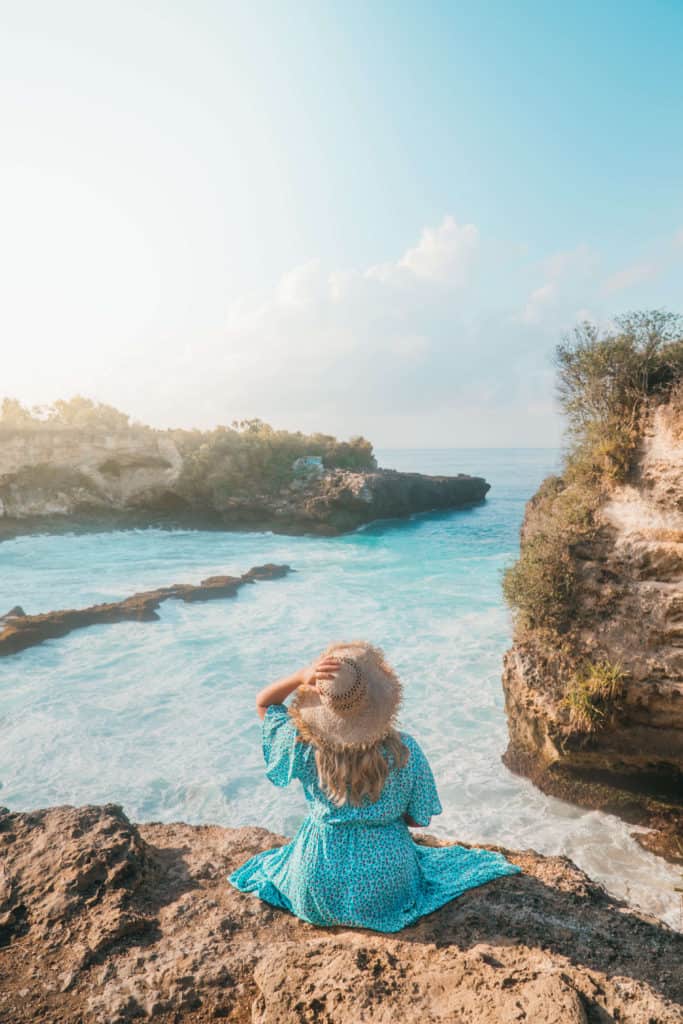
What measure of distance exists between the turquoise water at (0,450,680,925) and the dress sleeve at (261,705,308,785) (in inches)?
163

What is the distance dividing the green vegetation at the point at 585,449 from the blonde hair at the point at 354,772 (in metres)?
5.20

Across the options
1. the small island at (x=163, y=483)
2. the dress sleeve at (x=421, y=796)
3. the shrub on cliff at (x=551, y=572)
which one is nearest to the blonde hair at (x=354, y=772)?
the dress sleeve at (x=421, y=796)

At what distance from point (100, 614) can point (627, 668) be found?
476 inches

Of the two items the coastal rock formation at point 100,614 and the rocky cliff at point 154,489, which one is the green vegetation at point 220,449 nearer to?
the rocky cliff at point 154,489

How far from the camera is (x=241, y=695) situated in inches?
397

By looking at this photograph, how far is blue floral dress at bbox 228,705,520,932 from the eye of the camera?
287 cm

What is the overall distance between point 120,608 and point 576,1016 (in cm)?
1424

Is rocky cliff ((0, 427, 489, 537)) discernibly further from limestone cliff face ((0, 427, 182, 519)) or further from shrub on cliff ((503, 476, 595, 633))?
shrub on cliff ((503, 476, 595, 633))

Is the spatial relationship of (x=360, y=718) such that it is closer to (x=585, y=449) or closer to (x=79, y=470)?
(x=585, y=449)

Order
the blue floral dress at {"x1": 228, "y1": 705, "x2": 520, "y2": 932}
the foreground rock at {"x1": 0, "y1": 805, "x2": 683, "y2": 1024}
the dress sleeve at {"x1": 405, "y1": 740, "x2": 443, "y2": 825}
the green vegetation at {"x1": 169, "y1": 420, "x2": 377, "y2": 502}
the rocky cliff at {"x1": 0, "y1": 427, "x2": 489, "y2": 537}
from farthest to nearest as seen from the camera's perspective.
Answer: the green vegetation at {"x1": 169, "y1": 420, "x2": 377, "y2": 502}
the rocky cliff at {"x1": 0, "y1": 427, "x2": 489, "y2": 537}
the dress sleeve at {"x1": 405, "y1": 740, "x2": 443, "y2": 825}
the blue floral dress at {"x1": 228, "y1": 705, "x2": 520, "y2": 932}
the foreground rock at {"x1": 0, "y1": 805, "x2": 683, "y2": 1024}

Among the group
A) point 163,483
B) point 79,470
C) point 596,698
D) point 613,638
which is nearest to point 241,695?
point 596,698

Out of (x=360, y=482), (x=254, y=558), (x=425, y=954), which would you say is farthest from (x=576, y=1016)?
(x=360, y=482)

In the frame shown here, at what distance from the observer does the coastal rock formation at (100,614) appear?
12484mm

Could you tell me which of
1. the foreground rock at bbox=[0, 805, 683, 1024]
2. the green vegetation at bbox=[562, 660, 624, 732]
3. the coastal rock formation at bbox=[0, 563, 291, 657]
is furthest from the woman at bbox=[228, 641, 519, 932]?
the coastal rock formation at bbox=[0, 563, 291, 657]
